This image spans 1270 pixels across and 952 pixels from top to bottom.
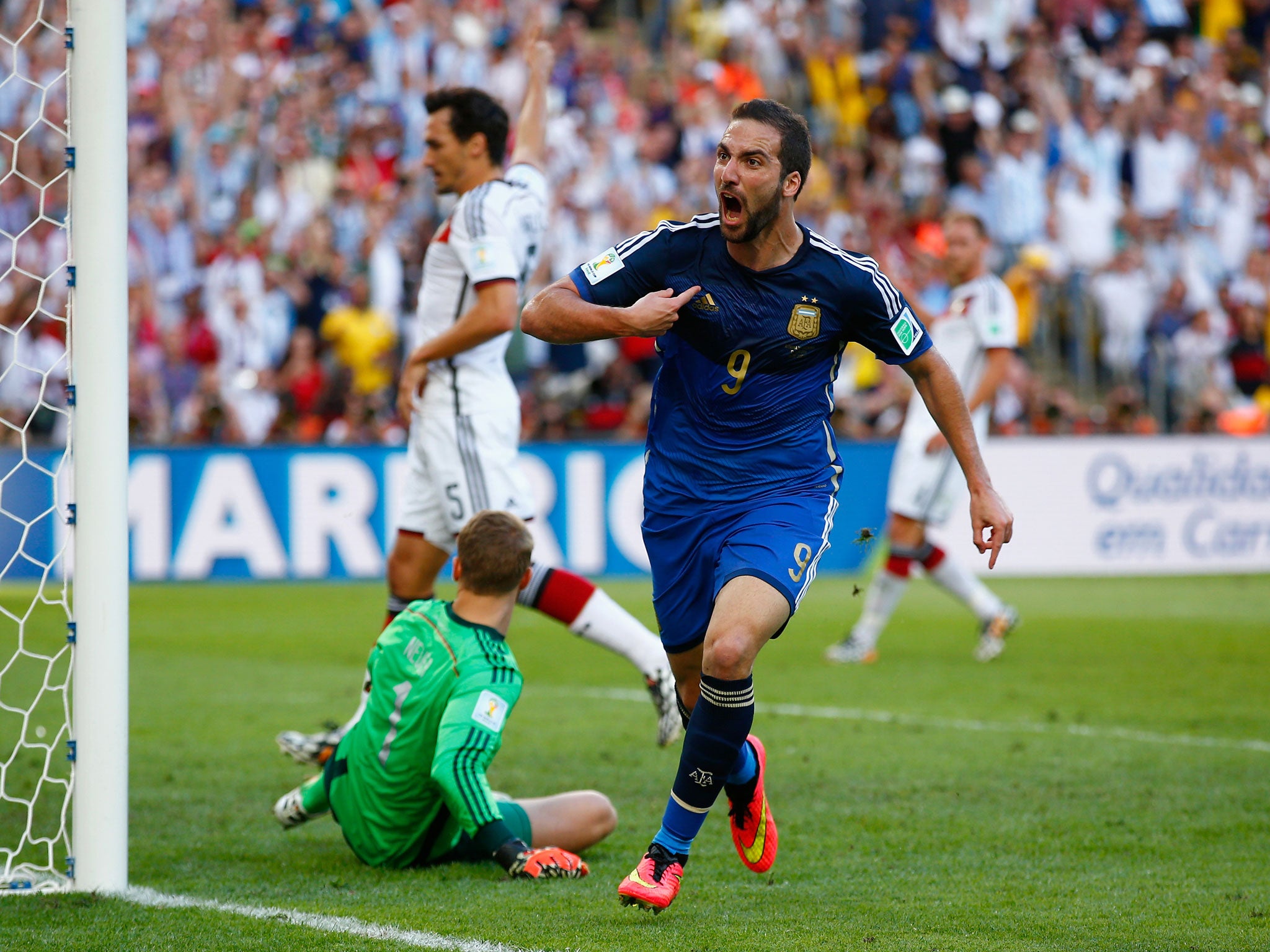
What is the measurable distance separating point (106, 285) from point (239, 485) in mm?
10077

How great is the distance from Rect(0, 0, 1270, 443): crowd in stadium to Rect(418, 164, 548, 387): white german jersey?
8.94 m

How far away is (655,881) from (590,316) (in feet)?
5.11

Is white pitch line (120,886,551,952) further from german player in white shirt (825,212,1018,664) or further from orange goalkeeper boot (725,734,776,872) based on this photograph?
german player in white shirt (825,212,1018,664)

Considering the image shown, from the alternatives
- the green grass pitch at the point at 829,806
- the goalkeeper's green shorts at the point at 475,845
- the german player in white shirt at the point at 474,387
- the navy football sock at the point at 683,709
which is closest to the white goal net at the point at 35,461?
the green grass pitch at the point at 829,806

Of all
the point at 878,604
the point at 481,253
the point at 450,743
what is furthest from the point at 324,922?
the point at 878,604

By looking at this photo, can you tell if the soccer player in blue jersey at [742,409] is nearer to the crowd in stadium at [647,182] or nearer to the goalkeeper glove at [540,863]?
the goalkeeper glove at [540,863]

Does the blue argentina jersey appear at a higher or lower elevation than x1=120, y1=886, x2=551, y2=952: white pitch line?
higher

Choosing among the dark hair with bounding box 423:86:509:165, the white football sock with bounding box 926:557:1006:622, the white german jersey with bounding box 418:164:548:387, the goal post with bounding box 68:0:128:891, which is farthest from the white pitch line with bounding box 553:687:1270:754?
the goal post with bounding box 68:0:128:891

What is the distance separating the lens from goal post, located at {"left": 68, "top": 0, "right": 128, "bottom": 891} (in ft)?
14.4

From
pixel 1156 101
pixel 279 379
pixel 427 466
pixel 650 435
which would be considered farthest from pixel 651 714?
pixel 1156 101

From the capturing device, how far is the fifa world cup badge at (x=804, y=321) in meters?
4.51

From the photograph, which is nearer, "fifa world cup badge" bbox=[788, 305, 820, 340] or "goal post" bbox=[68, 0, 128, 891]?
"goal post" bbox=[68, 0, 128, 891]

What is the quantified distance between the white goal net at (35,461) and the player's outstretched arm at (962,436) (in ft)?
8.23

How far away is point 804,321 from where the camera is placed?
4516 mm
